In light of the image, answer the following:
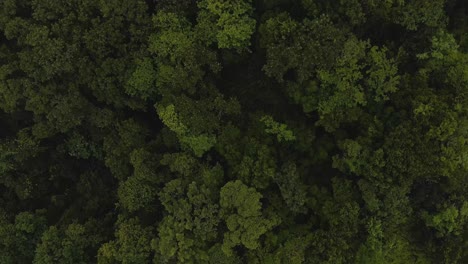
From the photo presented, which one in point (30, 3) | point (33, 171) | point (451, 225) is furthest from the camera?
point (33, 171)

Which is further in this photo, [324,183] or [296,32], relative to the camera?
[324,183]

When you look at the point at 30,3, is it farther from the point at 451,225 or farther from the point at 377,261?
the point at 451,225

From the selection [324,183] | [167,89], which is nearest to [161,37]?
[167,89]

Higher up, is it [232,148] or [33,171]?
[232,148]

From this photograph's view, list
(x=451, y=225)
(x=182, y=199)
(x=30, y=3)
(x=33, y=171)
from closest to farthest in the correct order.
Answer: (x=451, y=225) < (x=182, y=199) < (x=30, y=3) < (x=33, y=171)

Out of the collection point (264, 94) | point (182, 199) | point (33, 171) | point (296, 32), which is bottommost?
point (33, 171)

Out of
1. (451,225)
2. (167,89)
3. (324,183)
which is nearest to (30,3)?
(167,89)
